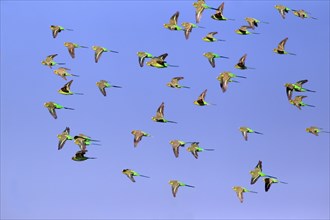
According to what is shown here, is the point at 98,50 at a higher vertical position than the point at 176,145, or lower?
higher

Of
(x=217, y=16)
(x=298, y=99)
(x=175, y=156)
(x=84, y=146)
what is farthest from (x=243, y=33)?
(x=84, y=146)

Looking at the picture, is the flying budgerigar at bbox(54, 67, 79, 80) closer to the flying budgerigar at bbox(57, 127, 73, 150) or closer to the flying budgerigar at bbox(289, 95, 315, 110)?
the flying budgerigar at bbox(57, 127, 73, 150)

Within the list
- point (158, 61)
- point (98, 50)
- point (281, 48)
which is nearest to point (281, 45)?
point (281, 48)

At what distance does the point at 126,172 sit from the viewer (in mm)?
98562

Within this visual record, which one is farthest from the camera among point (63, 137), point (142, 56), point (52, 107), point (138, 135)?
point (142, 56)

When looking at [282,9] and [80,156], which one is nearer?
[80,156]

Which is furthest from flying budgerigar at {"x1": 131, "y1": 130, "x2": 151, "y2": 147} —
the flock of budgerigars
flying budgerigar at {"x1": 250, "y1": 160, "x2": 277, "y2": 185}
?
flying budgerigar at {"x1": 250, "y1": 160, "x2": 277, "y2": 185}

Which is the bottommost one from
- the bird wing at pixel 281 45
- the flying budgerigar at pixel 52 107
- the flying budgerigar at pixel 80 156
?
the flying budgerigar at pixel 80 156

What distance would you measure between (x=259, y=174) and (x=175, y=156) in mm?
10869

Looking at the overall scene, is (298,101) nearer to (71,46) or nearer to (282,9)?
(282,9)

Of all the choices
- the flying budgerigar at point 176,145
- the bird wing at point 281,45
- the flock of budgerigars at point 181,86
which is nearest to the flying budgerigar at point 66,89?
the flock of budgerigars at point 181,86

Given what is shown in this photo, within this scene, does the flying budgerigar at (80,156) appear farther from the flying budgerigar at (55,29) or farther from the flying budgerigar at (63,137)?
the flying budgerigar at (55,29)

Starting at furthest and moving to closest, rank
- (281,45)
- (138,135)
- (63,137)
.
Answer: (281,45) → (63,137) → (138,135)

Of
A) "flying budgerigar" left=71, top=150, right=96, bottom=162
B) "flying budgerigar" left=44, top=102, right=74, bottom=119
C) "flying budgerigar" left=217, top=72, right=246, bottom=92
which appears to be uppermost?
"flying budgerigar" left=217, top=72, right=246, bottom=92
